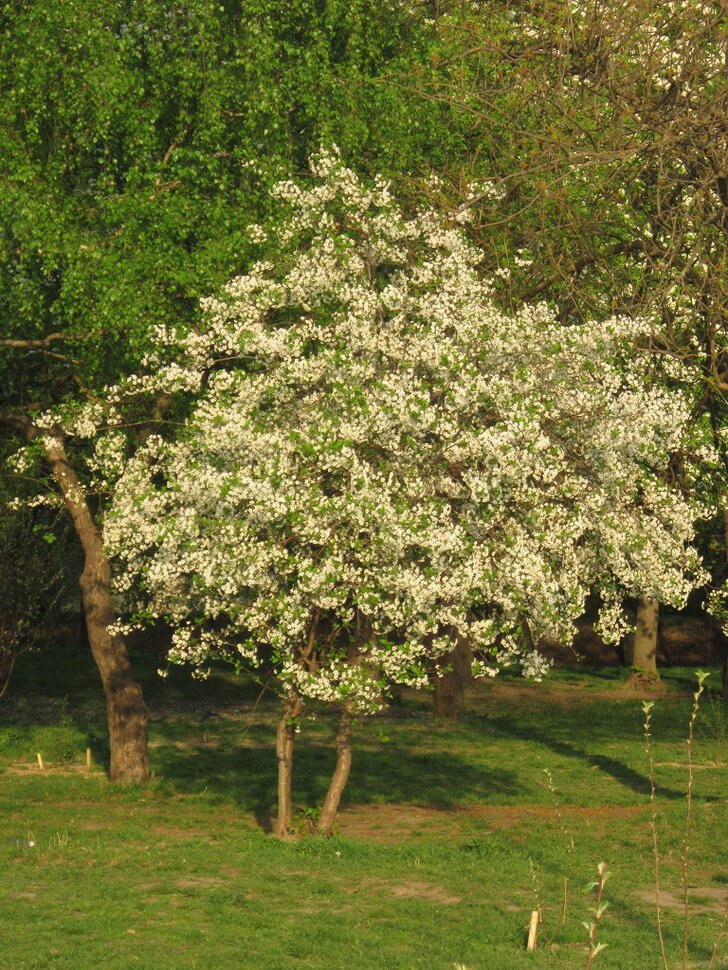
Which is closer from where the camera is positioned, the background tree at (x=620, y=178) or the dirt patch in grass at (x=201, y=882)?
the dirt patch in grass at (x=201, y=882)

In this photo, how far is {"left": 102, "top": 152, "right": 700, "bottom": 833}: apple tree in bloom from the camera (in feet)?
50.8

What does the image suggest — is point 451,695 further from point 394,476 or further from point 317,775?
point 394,476

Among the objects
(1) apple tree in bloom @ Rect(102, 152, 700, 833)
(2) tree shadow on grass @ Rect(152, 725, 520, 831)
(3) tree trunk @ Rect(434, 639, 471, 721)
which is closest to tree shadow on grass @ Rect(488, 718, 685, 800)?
(3) tree trunk @ Rect(434, 639, 471, 721)

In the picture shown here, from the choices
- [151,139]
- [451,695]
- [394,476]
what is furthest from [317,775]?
[151,139]

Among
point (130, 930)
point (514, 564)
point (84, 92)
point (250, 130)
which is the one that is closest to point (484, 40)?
point (250, 130)

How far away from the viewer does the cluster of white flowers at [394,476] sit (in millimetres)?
15492

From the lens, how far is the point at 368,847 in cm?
1841

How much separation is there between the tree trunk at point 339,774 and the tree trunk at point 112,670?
20.6ft

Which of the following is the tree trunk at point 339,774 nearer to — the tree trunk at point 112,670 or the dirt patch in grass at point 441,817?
the dirt patch in grass at point 441,817

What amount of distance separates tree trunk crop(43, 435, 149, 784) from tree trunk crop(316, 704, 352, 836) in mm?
6280

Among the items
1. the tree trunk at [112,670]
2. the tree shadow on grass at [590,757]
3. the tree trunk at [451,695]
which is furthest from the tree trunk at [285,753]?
the tree trunk at [451,695]

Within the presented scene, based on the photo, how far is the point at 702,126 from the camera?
19.0 meters

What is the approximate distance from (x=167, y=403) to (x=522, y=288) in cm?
629

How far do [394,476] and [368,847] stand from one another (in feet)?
18.6
